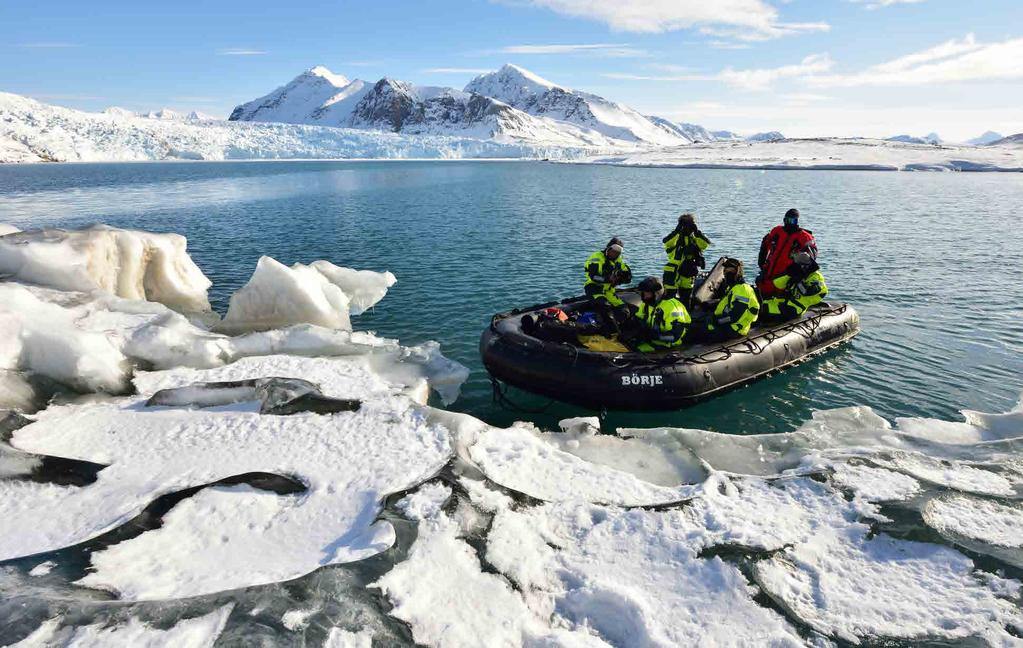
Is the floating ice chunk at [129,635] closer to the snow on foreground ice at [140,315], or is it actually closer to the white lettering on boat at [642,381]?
the snow on foreground ice at [140,315]

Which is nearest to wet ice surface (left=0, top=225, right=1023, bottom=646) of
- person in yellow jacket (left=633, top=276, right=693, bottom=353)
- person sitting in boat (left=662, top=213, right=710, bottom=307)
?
person in yellow jacket (left=633, top=276, right=693, bottom=353)

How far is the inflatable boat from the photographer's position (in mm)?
8031

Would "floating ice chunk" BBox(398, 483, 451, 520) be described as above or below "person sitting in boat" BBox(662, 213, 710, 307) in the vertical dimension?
below

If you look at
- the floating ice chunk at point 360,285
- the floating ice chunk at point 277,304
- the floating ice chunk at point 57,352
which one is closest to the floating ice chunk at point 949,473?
the floating ice chunk at point 277,304

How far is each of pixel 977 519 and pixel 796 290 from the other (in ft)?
17.8

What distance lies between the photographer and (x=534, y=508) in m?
5.76

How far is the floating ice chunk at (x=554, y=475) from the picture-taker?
6004 mm

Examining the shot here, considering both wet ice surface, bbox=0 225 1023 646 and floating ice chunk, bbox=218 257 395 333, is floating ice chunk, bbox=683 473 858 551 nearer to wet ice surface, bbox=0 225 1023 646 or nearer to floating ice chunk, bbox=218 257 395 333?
wet ice surface, bbox=0 225 1023 646

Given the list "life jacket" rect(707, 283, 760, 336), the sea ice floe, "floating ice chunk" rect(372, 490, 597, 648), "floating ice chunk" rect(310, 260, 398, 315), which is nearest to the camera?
"floating ice chunk" rect(372, 490, 597, 648)

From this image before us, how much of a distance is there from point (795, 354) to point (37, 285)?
49.3ft

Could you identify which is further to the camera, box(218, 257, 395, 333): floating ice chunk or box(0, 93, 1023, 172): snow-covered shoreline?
box(0, 93, 1023, 172): snow-covered shoreline

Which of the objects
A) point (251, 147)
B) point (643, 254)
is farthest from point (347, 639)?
point (251, 147)

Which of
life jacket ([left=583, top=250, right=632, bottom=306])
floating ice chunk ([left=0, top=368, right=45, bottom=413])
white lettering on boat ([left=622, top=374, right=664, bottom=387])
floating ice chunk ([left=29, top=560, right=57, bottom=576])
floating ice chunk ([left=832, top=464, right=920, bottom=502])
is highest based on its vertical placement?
life jacket ([left=583, top=250, right=632, bottom=306])

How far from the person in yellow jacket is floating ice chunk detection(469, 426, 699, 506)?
271 cm
